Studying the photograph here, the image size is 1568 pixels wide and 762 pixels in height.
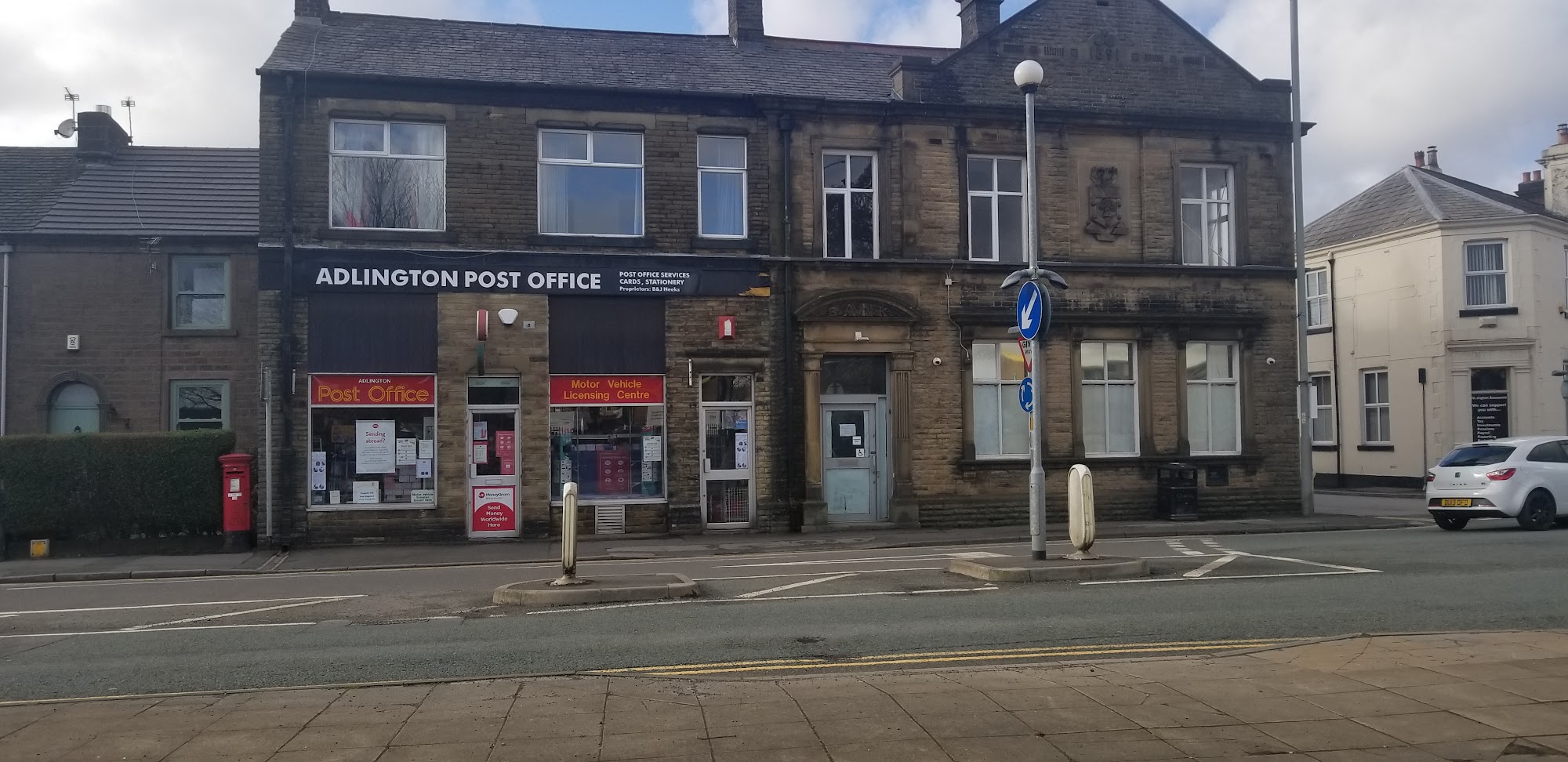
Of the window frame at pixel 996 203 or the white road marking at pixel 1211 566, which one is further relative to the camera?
the window frame at pixel 996 203

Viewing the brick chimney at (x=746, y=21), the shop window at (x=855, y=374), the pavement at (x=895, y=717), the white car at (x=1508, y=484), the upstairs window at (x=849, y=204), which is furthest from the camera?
the brick chimney at (x=746, y=21)

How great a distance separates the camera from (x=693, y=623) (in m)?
9.98

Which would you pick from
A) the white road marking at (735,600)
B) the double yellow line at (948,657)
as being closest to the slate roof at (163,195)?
the white road marking at (735,600)

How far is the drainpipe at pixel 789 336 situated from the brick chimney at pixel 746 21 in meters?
3.40

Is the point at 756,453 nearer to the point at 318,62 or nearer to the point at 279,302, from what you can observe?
the point at 279,302

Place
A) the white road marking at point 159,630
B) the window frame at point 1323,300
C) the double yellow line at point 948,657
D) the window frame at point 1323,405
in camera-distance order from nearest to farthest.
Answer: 1. the double yellow line at point 948,657
2. the white road marking at point 159,630
3. the window frame at point 1323,300
4. the window frame at point 1323,405

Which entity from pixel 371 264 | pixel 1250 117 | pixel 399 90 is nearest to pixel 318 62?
pixel 399 90

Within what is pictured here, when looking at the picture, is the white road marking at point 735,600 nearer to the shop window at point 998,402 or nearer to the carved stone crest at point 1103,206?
the shop window at point 998,402

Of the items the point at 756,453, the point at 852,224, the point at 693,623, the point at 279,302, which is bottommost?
the point at 693,623

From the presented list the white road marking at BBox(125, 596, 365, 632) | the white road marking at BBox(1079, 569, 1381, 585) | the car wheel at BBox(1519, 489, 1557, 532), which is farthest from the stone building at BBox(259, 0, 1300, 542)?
the white road marking at BBox(1079, 569, 1381, 585)

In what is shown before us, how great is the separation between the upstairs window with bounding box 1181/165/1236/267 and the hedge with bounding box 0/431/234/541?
18108mm

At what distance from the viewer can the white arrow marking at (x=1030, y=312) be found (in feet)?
44.2

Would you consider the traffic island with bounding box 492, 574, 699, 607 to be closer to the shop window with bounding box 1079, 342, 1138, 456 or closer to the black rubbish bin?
the shop window with bounding box 1079, 342, 1138, 456

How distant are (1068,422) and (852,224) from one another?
5520 millimetres
